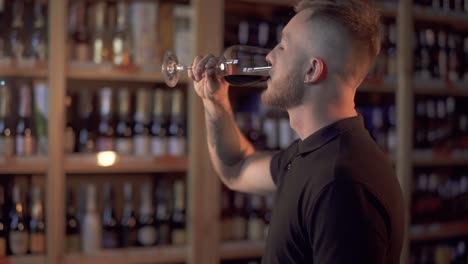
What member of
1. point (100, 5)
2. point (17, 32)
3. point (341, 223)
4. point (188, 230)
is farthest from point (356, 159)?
point (17, 32)

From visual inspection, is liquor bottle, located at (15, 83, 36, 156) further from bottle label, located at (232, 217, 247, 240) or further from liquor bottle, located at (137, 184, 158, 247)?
bottle label, located at (232, 217, 247, 240)

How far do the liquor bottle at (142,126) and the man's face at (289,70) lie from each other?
100 centimetres

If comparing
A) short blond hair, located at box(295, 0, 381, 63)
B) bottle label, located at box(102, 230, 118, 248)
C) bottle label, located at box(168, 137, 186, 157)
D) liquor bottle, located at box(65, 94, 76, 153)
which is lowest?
bottle label, located at box(102, 230, 118, 248)

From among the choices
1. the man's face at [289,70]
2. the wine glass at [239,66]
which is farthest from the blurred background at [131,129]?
the man's face at [289,70]

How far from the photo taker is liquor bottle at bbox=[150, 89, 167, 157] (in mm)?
2098

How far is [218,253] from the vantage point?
7.06 feet

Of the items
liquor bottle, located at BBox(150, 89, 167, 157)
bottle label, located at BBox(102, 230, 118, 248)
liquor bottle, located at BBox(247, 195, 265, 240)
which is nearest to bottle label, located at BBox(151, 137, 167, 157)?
liquor bottle, located at BBox(150, 89, 167, 157)

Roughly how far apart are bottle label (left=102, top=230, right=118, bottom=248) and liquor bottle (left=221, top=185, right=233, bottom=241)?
0.43 m

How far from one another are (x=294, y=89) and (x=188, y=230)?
1124 millimetres

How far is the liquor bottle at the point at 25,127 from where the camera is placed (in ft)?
6.35

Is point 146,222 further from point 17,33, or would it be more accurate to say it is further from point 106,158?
point 17,33

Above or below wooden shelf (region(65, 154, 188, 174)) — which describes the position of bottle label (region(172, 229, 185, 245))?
below

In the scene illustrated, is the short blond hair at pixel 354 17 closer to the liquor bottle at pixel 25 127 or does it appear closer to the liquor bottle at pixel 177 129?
the liquor bottle at pixel 177 129

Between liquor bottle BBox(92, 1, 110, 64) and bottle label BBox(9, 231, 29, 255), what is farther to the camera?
liquor bottle BBox(92, 1, 110, 64)
